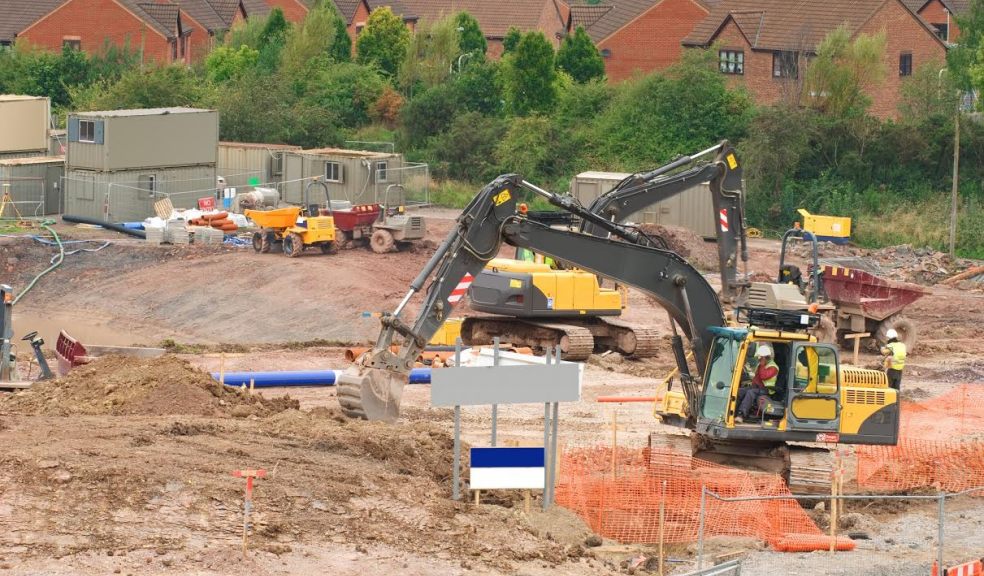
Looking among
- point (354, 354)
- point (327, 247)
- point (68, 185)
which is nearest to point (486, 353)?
point (354, 354)

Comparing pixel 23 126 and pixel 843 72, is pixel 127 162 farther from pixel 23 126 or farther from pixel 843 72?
pixel 843 72

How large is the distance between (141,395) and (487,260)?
518cm

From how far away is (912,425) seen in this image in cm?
2764

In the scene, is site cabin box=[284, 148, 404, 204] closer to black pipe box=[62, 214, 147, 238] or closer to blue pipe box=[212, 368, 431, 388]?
black pipe box=[62, 214, 147, 238]

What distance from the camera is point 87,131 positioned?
168ft

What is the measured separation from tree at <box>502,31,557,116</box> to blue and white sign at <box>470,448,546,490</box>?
4882 cm

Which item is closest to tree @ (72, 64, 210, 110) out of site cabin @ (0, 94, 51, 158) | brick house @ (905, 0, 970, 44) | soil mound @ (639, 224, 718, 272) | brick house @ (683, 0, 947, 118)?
site cabin @ (0, 94, 51, 158)

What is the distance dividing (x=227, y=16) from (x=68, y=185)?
140 ft

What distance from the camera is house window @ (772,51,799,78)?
6744 centimetres

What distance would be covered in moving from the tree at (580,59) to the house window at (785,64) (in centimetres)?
A: 800

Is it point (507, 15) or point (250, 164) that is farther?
point (507, 15)

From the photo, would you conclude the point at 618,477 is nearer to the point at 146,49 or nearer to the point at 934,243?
the point at 934,243

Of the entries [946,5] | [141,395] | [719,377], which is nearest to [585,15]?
[946,5]

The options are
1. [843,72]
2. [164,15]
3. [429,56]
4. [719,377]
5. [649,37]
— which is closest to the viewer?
[719,377]
